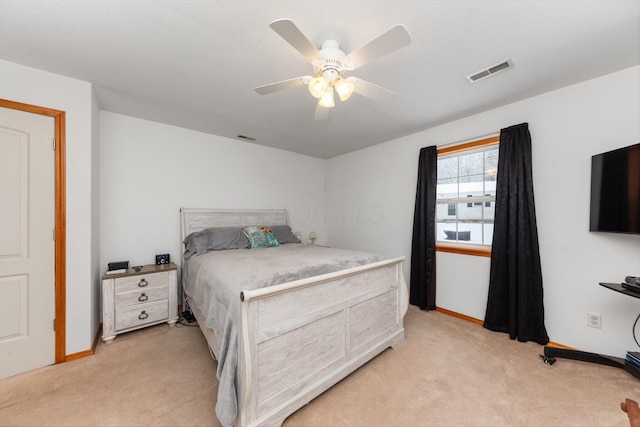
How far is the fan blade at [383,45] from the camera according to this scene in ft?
3.79

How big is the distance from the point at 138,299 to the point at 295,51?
2792 millimetres

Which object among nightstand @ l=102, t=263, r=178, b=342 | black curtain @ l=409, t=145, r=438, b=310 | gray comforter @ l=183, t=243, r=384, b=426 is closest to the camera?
gray comforter @ l=183, t=243, r=384, b=426

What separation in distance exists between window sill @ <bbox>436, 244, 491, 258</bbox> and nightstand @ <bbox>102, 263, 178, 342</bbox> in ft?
10.8

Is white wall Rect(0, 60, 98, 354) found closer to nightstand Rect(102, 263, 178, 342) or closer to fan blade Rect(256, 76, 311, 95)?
nightstand Rect(102, 263, 178, 342)

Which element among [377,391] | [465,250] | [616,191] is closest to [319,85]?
[377,391]

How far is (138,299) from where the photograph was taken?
98.7 inches

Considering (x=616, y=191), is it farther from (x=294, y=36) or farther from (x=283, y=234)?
(x=283, y=234)

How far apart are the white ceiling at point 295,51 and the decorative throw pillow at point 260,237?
1.53 meters

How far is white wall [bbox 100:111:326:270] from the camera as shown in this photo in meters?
2.79

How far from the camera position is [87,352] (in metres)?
2.12

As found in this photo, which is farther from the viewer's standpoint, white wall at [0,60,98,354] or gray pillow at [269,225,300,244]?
gray pillow at [269,225,300,244]

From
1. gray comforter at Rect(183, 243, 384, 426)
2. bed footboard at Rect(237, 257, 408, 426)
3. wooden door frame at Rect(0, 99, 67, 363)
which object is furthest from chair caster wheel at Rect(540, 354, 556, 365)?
wooden door frame at Rect(0, 99, 67, 363)

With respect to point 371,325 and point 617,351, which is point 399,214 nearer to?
point 371,325

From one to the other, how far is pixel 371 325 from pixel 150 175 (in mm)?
3106
